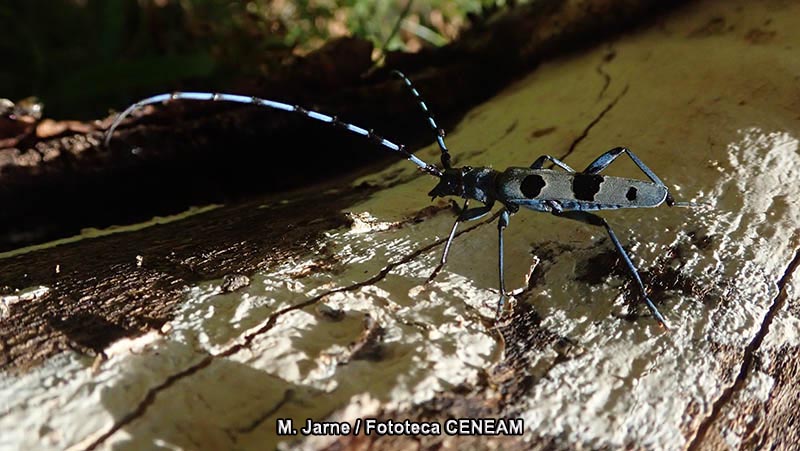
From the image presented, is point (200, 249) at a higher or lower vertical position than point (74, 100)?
lower

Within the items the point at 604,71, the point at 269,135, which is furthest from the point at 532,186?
the point at 269,135

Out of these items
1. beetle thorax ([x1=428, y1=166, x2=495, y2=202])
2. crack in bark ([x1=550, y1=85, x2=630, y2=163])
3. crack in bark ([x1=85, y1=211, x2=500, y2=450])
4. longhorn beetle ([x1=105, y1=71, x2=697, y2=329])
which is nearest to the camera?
crack in bark ([x1=85, y1=211, x2=500, y2=450])

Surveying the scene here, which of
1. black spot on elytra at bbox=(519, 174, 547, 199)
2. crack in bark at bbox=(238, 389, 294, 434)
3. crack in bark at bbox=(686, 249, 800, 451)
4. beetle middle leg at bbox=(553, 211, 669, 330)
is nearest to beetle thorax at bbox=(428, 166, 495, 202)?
black spot on elytra at bbox=(519, 174, 547, 199)

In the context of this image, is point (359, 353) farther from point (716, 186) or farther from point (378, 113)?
point (378, 113)

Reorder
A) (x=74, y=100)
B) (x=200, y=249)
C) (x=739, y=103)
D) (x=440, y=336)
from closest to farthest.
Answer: (x=440, y=336), (x=200, y=249), (x=739, y=103), (x=74, y=100)

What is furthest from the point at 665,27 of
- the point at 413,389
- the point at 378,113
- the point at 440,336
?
the point at 413,389

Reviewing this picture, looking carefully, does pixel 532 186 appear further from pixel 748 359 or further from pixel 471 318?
pixel 748 359

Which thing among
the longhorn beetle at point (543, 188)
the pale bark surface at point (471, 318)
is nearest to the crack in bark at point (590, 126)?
the pale bark surface at point (471, 318)

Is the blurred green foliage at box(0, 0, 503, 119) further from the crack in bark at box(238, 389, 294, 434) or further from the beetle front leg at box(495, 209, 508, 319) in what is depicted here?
the crack in bark at box(238, 389, 294, 434)
